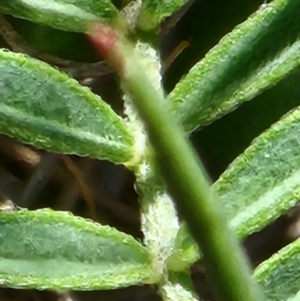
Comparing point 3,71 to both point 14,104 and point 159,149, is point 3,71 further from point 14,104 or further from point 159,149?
point 159,149

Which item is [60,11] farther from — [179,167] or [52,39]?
[179,167]

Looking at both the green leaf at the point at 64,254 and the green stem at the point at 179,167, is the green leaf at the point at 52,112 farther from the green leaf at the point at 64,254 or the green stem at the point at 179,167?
the green stem at the point at 179,167

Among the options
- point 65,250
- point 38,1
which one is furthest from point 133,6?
point 65,250

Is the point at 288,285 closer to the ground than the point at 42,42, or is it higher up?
closer to the ground

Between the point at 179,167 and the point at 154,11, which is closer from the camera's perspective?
the point at 179,167

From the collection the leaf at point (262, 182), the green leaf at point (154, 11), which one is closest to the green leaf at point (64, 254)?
the leaf at point (262, 182)

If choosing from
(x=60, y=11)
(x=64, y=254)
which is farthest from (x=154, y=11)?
(x=64, y=254)
